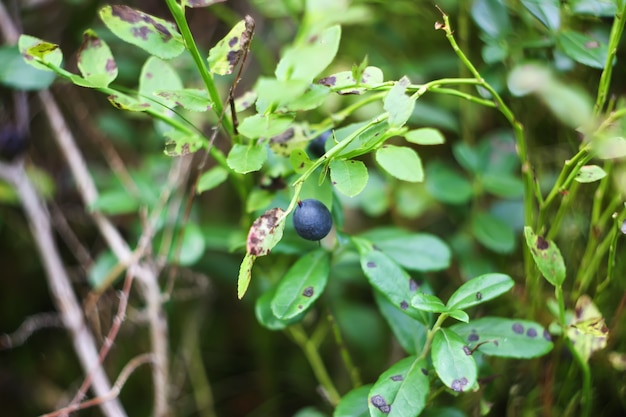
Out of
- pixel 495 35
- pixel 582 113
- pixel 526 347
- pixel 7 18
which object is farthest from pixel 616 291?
pixel 7 18

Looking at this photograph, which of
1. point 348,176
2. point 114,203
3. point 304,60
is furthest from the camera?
point 114,203

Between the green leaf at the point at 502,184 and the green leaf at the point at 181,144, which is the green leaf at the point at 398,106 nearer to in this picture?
the green leaf at the point at 181,144

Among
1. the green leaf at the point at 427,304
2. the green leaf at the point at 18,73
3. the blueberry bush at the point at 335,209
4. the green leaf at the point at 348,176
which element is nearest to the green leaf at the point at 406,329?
the blueberry bush at the point at 335,209

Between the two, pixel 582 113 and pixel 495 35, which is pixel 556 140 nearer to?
pixel 495 35

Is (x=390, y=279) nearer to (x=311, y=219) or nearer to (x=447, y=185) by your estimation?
(x=311, y=219)

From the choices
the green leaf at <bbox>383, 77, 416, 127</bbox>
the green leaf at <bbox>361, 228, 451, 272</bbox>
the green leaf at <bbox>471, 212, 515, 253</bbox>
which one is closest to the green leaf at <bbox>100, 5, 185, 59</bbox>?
the green leaf at <bbox>383, 77, 416, 127</bbox>

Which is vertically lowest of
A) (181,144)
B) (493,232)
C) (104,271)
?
(104,271)

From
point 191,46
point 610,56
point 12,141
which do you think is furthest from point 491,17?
point 12,141
